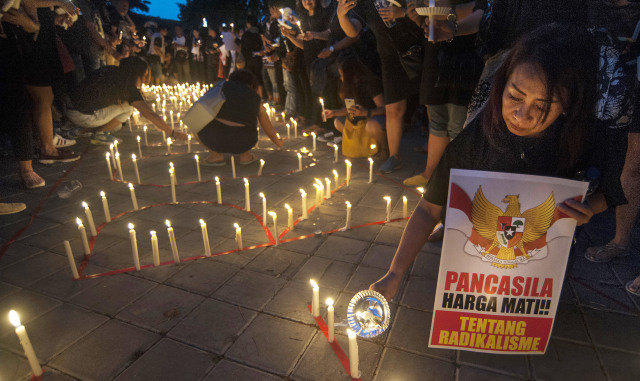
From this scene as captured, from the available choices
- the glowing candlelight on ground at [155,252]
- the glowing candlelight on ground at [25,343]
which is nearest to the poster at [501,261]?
the glowing candlelight on ground at [25,343]

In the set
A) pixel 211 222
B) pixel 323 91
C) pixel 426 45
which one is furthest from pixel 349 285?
pixel 323 91

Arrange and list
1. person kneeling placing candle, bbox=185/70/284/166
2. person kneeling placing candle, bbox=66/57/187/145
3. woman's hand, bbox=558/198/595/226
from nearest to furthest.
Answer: woman's hand, bbox=558/198/595/226
person kneeling placing candle, bbox=185/70/284/166
person kneeling placing candle, bbox=66/57/187/145

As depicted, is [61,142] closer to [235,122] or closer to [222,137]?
[222,137]

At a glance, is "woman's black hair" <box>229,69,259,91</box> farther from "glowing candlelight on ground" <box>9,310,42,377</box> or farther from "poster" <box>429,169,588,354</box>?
"poster" <box>429,169,588,354</box>

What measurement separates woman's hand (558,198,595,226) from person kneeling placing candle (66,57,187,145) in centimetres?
566

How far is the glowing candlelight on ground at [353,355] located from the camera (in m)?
1.66

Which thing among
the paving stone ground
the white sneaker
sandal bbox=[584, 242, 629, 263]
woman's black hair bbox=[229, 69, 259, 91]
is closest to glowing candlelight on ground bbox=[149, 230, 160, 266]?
the paving stone ground

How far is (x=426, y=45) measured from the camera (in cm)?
414

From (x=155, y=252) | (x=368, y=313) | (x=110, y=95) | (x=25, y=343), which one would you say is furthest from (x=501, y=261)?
(x=110, y=95)

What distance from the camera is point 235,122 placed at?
5684 millimetres

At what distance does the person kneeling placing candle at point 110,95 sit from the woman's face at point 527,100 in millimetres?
5481

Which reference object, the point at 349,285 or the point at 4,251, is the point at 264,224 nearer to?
the point at 349,285

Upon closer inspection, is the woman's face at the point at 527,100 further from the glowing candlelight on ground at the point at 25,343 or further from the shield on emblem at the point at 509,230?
the glowing candlelight on ground at the point at 25,343

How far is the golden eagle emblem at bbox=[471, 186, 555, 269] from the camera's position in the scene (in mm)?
1713
